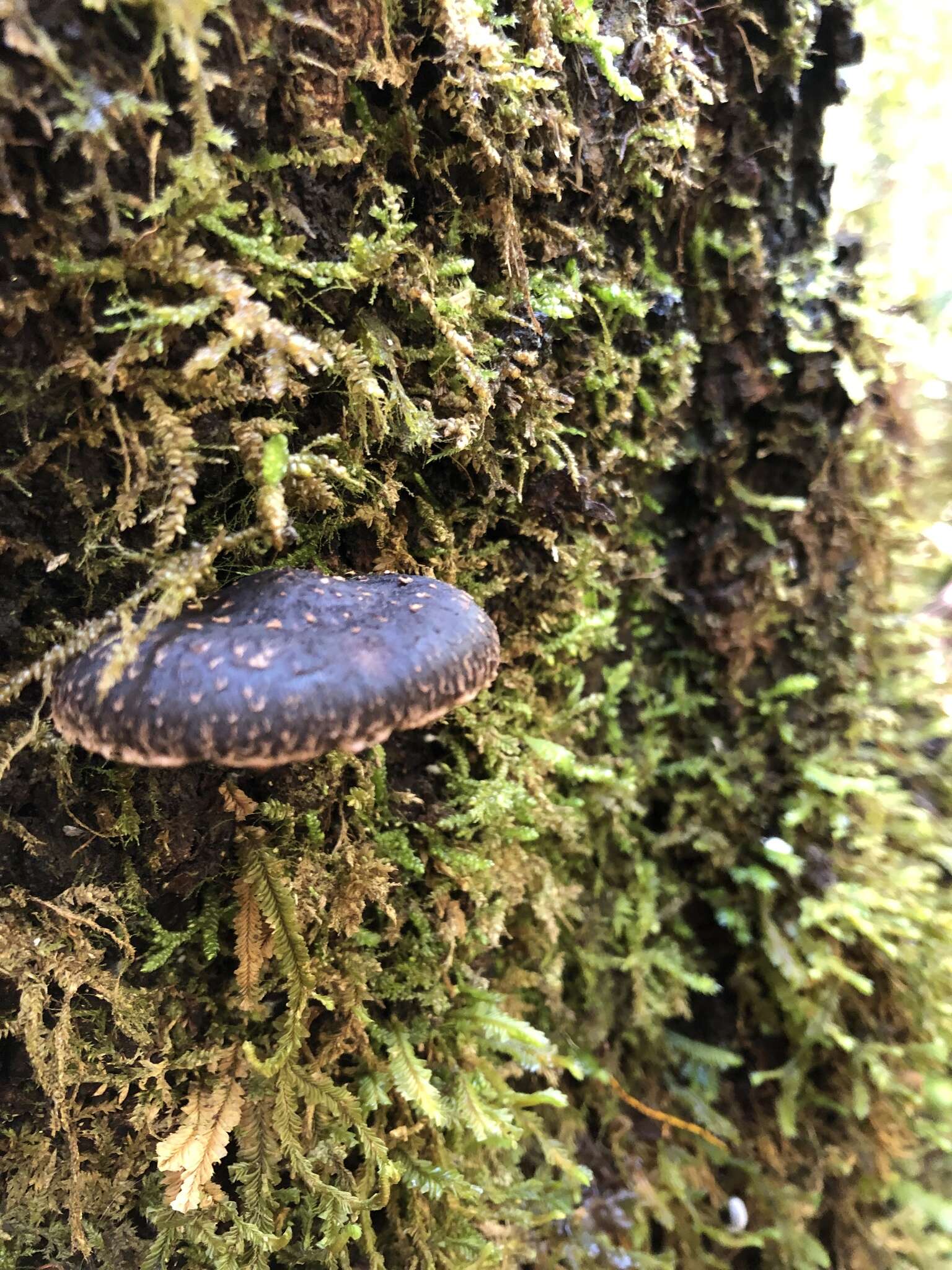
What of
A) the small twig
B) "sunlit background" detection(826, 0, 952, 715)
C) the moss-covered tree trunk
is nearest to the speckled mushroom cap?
the moss-covered tree trunk

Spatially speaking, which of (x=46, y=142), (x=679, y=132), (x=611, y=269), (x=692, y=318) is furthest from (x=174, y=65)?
(x=692, y=318)

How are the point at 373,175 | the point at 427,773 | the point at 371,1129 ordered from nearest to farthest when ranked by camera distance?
1. the point at 373,175
2. the point at 371,1129
3. the point at 427,773

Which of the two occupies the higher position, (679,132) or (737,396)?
(679,132)

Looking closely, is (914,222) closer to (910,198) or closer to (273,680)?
(910,198)


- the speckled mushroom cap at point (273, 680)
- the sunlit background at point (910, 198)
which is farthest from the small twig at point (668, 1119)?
the sunlit background at point (910, 198)

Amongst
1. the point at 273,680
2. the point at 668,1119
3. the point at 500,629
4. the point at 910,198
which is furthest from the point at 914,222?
the point at 273,680

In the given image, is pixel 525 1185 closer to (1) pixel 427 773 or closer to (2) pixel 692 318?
(1) pixel 427 773
